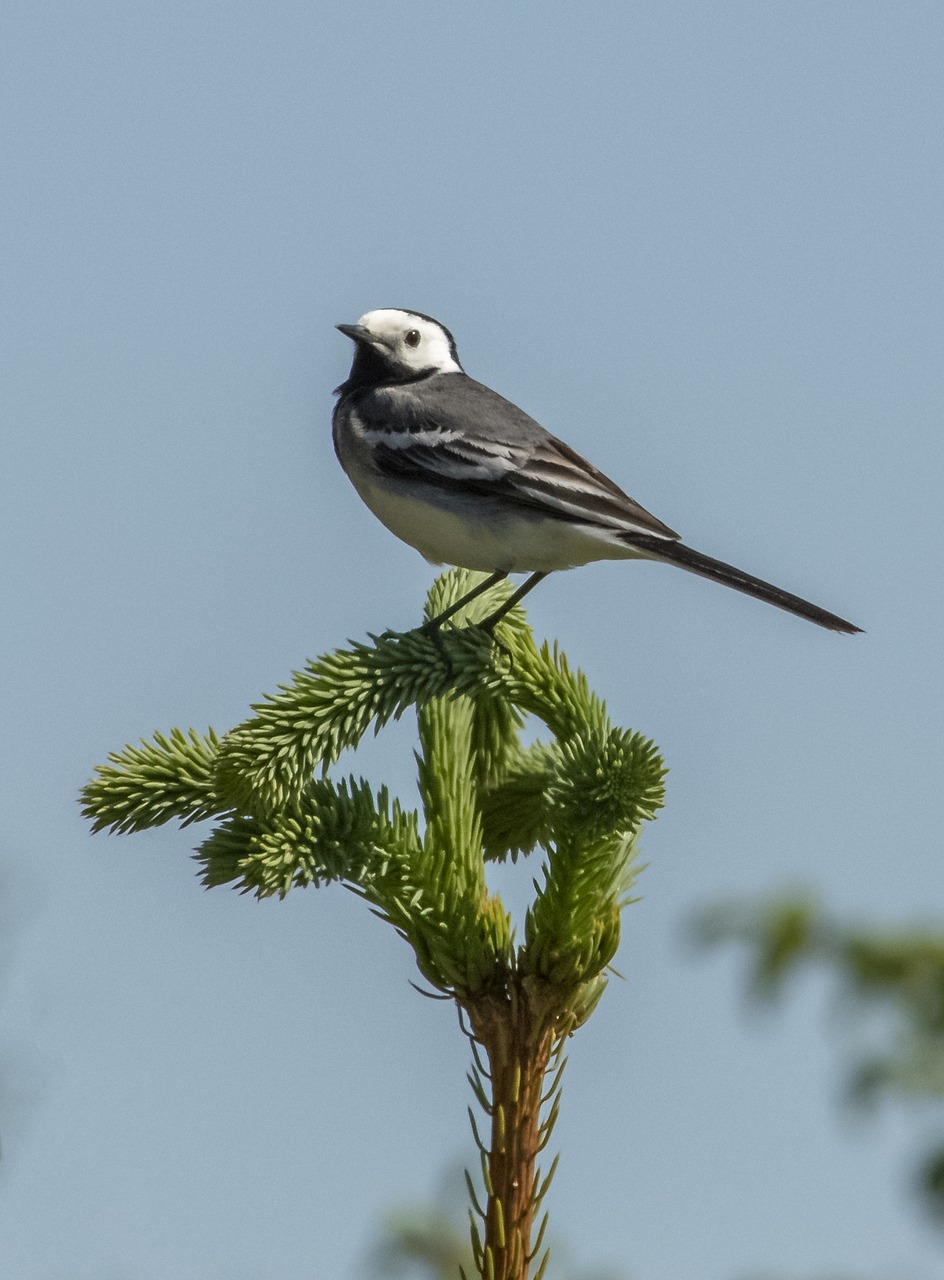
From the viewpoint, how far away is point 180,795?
11.0ft

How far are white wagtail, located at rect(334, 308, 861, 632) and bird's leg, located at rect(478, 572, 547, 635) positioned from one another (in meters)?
0.02

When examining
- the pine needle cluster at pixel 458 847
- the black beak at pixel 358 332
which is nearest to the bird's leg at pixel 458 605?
the pine needle cluster at pixel 458 847

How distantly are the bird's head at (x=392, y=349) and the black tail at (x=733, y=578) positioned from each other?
7.24 ft

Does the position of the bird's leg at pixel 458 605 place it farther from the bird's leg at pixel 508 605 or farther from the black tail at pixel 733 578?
the black tail at pixel 733 578

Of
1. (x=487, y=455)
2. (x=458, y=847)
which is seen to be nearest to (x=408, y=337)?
(x=487, y=455)

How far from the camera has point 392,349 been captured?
7.42 m

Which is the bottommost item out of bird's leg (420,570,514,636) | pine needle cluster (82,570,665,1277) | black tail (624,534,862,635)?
pine needle cluster (82,570,665,1277)

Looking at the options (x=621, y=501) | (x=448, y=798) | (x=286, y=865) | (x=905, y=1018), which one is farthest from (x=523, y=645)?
(x=621, y=501)

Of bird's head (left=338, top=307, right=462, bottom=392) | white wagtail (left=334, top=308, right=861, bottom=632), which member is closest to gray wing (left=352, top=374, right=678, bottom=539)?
white wagtail (left=334, top=308, right=861, bottom=632)

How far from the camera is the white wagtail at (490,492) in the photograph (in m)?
5.55

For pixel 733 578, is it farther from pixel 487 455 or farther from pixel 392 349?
pixel 392 349

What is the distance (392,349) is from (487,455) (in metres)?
1.65

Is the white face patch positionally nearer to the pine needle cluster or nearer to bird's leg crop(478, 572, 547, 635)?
bird's leg crop(478, 572, 547, 635)

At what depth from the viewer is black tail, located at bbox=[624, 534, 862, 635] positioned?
16.2ft
